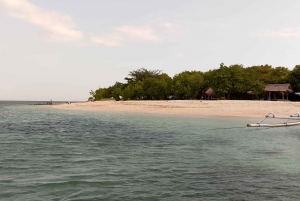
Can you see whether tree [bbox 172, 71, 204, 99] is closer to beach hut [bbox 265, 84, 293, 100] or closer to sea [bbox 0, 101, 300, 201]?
beach hut [bbox 265, 84, 293, 100]

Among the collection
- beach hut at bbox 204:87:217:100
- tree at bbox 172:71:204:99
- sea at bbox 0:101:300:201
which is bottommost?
sea at bbox 0:101:300:201

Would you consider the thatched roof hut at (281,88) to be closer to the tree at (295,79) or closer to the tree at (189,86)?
the tree at (295,79)

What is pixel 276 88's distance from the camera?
71.2 metres

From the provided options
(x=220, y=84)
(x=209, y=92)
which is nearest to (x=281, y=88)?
(x=220, y=84)

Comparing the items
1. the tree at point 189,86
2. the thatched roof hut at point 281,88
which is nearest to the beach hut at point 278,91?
the thatched roof hut at point 281,88

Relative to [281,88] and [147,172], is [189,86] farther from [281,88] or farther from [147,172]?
[147,172]

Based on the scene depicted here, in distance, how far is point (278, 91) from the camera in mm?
70500

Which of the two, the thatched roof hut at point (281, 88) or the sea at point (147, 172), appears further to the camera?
the thatched roof hut at point (281, 88)

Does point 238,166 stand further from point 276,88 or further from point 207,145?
point 276,88

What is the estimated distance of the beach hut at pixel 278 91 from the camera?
229 feet

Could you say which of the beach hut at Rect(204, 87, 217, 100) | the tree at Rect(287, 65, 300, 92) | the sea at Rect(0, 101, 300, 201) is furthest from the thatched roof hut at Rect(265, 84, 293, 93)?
the sea at Rect(0, 101, 300, 201)

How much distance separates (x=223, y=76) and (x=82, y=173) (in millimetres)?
64748

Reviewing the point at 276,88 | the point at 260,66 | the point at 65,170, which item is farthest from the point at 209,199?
the point at 260,66

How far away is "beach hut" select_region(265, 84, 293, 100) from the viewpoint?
69.8 meters
